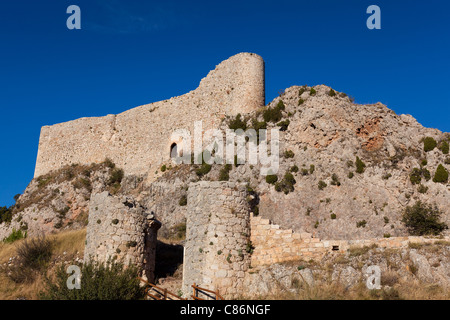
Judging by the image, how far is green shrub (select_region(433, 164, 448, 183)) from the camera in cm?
2222

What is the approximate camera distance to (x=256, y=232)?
15.4 m

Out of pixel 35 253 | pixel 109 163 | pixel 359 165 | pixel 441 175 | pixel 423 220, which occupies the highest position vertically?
pixel 109 163

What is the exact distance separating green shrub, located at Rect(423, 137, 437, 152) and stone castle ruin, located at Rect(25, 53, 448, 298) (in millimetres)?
1302

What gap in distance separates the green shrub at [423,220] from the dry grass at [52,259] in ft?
50.6

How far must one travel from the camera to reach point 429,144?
24.2 metres

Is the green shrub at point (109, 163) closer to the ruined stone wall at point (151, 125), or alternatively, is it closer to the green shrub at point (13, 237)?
the ruined stone wall at point (151, 125)

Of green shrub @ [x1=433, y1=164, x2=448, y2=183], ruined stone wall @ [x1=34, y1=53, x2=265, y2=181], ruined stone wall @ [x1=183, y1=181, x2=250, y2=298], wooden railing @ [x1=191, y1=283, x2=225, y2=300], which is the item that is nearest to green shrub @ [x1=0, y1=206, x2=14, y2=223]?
ruined stone wall @ [x1=34, y1=53, x2=265, y2=181]

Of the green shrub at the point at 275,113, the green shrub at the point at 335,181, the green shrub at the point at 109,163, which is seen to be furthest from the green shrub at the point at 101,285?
the green shrub at the point at 109,163

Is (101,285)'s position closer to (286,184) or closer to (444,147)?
(286,184)

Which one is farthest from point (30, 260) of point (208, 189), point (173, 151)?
point (173, 151)

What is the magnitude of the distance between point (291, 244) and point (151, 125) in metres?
25.5

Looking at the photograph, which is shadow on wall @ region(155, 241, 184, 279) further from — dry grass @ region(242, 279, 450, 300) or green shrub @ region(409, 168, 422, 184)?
green shrub @ region(409, 168, 422, 184)

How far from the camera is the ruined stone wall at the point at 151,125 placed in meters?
32.8
